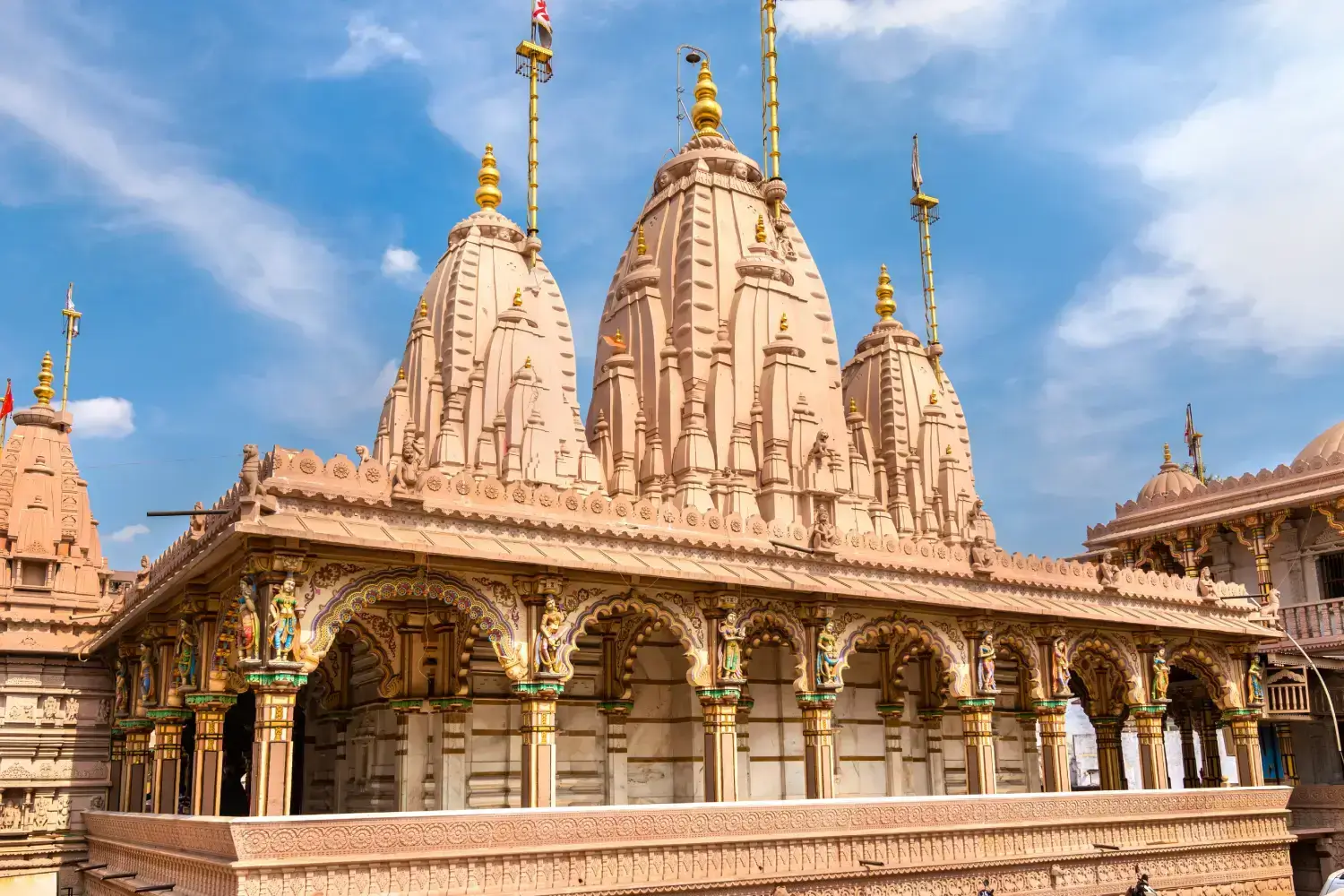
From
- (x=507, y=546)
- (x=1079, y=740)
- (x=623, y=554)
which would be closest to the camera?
(x=507, y=546)

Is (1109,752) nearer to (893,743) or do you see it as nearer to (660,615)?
(893,743)

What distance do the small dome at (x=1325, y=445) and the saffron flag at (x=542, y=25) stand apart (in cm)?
2471

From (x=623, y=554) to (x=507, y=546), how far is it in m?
1.97

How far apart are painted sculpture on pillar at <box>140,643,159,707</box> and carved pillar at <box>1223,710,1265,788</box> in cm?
2130

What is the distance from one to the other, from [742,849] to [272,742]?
6444 millimetres

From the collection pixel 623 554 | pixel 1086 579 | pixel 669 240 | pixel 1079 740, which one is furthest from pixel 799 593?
pixel 1079 740

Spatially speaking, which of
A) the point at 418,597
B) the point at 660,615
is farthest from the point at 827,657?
the point at 418,597

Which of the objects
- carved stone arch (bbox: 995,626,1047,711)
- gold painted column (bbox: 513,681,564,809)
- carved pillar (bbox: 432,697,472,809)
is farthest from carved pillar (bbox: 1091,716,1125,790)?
Answer: gold painted column (bbox: 513,681,564,809)

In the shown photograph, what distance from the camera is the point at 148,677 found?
20.8 m

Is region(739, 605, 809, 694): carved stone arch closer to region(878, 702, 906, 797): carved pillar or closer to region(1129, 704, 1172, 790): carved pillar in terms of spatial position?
region(878, 702, 906, 797): carved pillar

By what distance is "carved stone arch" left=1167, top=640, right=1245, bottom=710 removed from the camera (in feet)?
82.2

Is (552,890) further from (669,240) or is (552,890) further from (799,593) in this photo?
(669,240)

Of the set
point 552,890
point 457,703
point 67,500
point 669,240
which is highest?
point 669,240

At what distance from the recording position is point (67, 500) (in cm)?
2698
